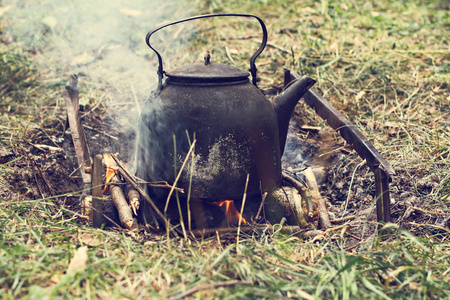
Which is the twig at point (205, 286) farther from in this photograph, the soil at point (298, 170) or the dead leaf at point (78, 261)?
the soil at point (298, 170)

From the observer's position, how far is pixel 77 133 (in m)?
2.53

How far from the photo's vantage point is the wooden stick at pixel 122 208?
200cm

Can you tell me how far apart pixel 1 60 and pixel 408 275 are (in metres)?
4.35

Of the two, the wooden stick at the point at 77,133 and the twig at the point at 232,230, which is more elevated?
the wooden stick at the point at 77,133

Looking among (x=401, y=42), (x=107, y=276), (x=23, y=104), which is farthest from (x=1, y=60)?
(x=401, y=42)

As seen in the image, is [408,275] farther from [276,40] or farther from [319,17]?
[319,17]

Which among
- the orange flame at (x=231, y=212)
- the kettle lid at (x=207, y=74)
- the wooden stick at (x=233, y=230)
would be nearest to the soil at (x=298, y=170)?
the wooden stick at (x=233, y=230)

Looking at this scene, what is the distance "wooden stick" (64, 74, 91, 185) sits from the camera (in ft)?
7.88

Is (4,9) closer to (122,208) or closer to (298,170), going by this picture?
(122,208)

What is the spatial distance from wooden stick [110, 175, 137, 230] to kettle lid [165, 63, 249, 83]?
747mm

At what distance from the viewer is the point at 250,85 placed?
2131mm

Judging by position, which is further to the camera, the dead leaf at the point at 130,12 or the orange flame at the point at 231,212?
the dead leaf at the point at 130,12

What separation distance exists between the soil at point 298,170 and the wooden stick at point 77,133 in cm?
11

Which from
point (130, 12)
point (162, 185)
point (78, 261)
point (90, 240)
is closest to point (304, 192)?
point (162, 185)
